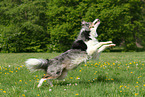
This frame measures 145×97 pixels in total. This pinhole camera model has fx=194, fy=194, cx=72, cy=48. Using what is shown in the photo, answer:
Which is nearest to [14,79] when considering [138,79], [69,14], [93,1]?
[138,79]

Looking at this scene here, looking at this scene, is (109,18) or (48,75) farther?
(109,18)

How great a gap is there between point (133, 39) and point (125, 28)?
179 cm

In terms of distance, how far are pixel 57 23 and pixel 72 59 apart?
17147mm

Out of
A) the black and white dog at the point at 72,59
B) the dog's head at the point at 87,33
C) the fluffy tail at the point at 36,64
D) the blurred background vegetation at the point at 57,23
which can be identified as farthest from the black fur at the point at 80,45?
the blurred background vegetation at the point at 57,23

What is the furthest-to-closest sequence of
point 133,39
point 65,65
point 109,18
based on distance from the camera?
point 133,39 → point 109,18 → point 65,65

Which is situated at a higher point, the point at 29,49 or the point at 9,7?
the point at 9,7

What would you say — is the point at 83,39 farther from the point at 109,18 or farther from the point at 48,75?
the point at 109,18

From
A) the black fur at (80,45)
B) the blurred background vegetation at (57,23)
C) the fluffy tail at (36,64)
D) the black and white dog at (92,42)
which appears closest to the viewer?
the fluffy tail at (36,64)

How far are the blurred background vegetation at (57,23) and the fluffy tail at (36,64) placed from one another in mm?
14934

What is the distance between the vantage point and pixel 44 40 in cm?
2217

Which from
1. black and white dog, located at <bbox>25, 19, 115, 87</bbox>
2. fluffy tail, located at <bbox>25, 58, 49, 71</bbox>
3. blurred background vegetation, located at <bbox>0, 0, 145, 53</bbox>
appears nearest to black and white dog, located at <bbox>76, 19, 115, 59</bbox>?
black and white dog, located at <bbox>25, 19, 115, 87</bbox>

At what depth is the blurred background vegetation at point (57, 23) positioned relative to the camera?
2052cm

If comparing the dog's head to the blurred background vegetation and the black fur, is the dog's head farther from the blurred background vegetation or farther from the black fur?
the blurred background vegetation

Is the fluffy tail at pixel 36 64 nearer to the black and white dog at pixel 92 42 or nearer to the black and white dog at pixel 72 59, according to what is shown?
the black and white dog at pixel 72 59
